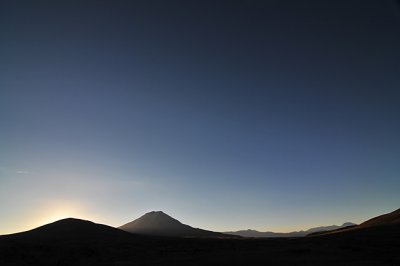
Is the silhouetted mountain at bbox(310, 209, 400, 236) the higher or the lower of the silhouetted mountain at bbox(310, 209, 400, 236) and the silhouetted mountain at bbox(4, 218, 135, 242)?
the lower

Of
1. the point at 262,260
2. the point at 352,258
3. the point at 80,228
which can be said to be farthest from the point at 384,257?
the point at 80,228

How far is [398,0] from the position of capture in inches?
313

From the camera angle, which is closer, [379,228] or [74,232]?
[379,228]

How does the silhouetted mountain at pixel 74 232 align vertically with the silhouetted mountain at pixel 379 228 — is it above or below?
above

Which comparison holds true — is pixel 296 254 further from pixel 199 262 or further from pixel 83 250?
pixel 83 250

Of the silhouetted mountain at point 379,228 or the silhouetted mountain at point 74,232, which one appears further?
the silhouetted mountain at point 74,232

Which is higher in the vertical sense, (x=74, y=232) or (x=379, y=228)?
(x=74, y=232)

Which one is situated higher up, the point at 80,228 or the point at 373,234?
the point at 80,228

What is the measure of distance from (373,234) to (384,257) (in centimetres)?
1912

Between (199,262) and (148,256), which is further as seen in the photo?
(148,256)

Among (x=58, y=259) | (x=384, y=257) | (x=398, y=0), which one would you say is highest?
(x=398, y=0)

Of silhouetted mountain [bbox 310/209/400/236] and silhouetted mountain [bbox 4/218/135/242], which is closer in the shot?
silhouetted mountain [bbox 310/209/400/236]

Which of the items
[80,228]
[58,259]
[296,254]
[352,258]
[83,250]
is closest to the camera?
[352,258]

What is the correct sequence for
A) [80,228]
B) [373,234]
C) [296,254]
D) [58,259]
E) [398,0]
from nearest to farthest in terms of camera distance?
[398,0]
[296,254]
[58,259]
[373,234]
[80,228]
